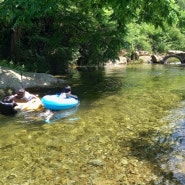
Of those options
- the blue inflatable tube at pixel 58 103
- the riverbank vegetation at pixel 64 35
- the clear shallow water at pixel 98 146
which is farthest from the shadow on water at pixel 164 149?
the riverbank vegetation at pixel 64 35

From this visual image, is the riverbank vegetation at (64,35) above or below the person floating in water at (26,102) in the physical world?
above

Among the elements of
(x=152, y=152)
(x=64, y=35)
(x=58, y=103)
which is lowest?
(x=152, y=152)

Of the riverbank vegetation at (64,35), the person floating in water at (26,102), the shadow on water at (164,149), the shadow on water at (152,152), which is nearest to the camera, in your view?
the shadow on water at (152,152)

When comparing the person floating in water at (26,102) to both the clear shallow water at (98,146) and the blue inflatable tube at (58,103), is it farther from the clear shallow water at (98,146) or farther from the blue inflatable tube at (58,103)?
the clear shallow water at (98,146)

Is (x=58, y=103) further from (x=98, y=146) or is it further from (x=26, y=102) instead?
(x=98, y=146)

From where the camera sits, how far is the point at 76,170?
7.49 meters

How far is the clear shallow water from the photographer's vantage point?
284 inches

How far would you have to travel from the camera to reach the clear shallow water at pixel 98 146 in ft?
23.6

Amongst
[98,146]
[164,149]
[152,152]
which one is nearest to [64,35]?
[98,146]

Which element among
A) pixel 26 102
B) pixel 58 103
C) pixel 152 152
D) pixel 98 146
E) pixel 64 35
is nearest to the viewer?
pixel 152 152

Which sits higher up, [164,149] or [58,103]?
[58,103]

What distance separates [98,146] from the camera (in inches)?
358

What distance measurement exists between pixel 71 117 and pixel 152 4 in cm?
612

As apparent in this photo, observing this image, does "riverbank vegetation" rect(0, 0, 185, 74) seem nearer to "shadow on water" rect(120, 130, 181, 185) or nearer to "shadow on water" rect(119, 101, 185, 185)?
"shadow on water" rect(119, 101, 185, 185)
